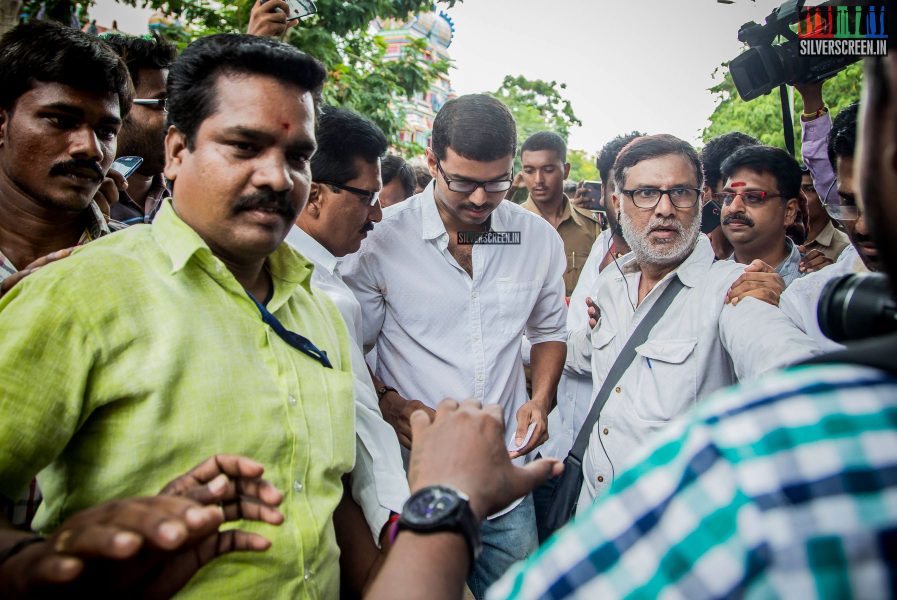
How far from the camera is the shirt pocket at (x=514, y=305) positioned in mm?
3447

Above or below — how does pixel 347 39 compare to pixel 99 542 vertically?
above

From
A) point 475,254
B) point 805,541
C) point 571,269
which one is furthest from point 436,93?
point 805,541

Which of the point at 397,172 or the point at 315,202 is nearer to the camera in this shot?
the point at 315,202

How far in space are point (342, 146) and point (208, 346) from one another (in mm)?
1884

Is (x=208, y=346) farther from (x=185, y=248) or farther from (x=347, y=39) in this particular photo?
(x=347, y=39)

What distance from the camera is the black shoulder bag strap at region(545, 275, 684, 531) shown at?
280 cm

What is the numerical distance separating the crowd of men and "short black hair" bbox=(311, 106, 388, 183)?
0.05 feet

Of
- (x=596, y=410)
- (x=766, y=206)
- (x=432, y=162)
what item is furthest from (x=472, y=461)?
(x=766, y=206)

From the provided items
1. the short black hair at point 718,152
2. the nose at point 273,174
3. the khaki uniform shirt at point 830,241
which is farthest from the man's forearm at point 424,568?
the short black hair at point 718,152

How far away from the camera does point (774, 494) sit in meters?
0.68

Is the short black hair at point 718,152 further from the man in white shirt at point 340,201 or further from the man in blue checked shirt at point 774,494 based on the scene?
the man in blue checked shirt at point 774,494

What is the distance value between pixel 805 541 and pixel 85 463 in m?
1.36

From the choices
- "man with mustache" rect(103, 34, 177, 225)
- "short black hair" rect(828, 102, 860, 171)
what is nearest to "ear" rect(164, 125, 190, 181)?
"man with mustache" rect(103, 34, 177, 225)

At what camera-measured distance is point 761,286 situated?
2342mm
